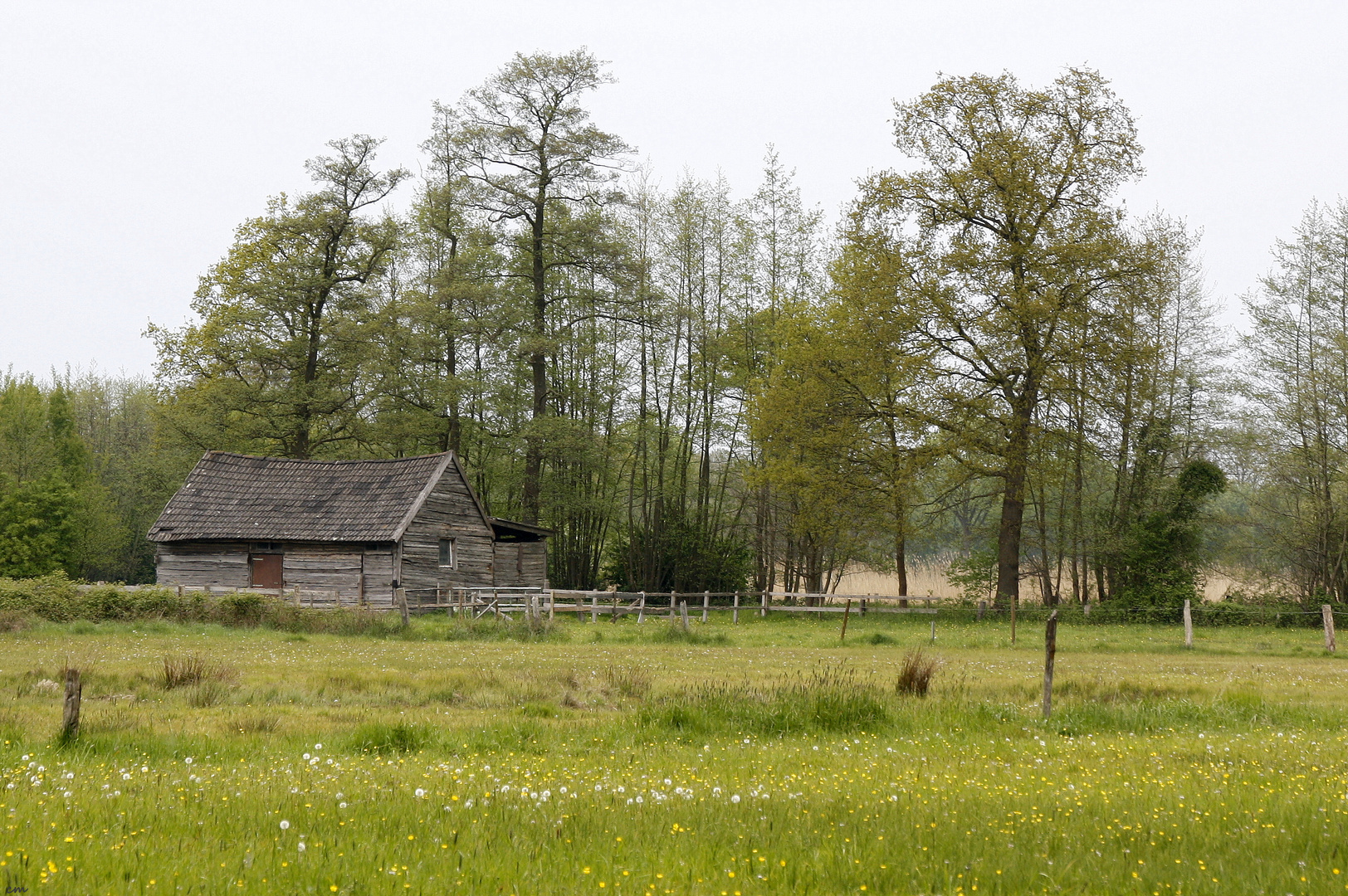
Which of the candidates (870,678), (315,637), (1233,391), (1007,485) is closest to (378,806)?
(870,678)

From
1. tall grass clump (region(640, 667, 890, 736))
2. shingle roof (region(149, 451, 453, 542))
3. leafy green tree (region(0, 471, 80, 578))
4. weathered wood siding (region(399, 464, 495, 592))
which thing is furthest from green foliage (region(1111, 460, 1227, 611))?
leafy green tree (region(0, 471, 80, 578))

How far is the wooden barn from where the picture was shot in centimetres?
3781

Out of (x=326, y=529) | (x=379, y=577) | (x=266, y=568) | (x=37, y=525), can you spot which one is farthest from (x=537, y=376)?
(x=37, y=525)

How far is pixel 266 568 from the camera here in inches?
1527

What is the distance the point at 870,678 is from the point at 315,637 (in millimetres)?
16510

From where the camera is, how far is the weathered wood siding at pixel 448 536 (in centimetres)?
3828

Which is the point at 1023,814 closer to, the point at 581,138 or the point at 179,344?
the point at 581,138

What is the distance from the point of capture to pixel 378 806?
6.86 meters

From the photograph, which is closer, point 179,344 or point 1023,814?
point 1023,814

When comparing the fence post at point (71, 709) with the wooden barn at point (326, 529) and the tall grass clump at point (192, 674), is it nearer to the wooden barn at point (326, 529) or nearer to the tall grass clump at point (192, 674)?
the tall grass clump at point (192, 674)

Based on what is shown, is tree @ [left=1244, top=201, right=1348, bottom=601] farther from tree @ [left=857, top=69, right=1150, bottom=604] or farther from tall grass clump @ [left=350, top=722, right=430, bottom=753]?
tall grass clump @ [left=350, top=722, right=430, bottom=753]

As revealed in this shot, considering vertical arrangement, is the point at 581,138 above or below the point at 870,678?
above

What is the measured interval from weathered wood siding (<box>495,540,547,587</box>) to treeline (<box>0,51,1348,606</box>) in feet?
6.50

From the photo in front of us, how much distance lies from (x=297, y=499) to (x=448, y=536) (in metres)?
6.30
